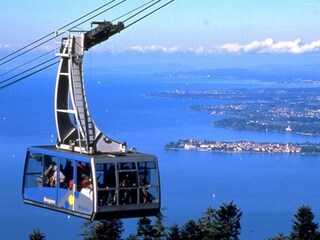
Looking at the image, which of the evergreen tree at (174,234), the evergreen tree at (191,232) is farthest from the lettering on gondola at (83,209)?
the evergreen tree at (191,232)

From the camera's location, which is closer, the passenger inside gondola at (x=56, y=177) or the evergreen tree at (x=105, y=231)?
the passenger inside gondola at (x=56, y=177)

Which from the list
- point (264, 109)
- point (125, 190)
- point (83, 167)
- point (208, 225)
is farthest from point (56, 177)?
point (264, 109)

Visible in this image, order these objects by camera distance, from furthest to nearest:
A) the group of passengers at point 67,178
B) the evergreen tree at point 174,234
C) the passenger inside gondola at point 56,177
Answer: the evergreen tree at point 174,234, the passenger inside gondola at point 56,177, the group of passengers at point 67,178

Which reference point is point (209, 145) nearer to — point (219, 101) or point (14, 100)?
point (219, 101)

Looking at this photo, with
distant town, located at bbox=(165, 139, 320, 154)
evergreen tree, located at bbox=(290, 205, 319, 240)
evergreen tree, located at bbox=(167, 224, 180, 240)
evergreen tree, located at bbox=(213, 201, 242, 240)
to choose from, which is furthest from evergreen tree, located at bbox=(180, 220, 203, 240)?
distant town, located at bbox=(165, 139, 320, 154)

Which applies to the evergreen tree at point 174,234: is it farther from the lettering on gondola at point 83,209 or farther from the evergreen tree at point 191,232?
the lettering on gondola at point 83,209

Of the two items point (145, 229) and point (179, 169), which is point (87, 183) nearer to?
A: point (145, 229)

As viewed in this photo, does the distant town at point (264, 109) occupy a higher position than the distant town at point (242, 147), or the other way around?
the distant town at point (264, 109)
